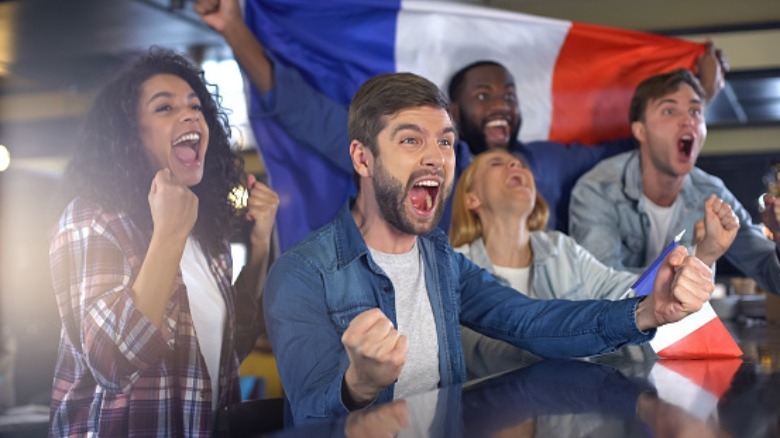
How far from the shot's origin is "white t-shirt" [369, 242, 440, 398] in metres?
1.80

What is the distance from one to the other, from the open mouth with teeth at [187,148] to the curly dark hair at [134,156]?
0.15 feet

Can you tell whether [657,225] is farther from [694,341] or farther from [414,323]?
[414,323]

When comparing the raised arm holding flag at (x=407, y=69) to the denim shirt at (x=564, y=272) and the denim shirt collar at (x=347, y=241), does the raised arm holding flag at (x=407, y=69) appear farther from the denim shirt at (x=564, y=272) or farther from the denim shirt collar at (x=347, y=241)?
the denim shirt collar at (x=347, y=241)

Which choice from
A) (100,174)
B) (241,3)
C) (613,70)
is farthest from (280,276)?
(613,70)

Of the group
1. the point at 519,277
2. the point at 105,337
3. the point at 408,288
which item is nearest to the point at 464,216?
the point at 519,277

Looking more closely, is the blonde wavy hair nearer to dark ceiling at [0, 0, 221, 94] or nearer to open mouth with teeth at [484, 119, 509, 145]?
open mouth with teeth at [484, 119, 509, 145]

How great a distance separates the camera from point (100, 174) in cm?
157

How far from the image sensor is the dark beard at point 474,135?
315 cm

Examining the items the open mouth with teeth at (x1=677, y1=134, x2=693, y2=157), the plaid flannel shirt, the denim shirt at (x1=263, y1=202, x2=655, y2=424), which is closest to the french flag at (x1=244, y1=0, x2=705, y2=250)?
the open mouth with teeth at (x1=677, y1=134, x2=693, y2=157)

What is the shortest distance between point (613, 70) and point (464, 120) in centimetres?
70

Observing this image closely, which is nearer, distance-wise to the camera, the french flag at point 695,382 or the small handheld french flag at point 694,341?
the french flag at point 695,382

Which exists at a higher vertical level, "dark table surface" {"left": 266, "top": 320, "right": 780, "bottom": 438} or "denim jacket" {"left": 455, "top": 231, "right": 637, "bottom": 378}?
"denim jacket" {"left": 455, "top": 231, "right": 637, "bottom": 378}

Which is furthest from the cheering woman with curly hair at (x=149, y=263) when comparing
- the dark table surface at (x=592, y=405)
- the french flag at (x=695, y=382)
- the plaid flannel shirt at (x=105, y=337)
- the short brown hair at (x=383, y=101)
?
the french flag at (x=695, y=382)

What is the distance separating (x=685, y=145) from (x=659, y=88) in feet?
0.67
